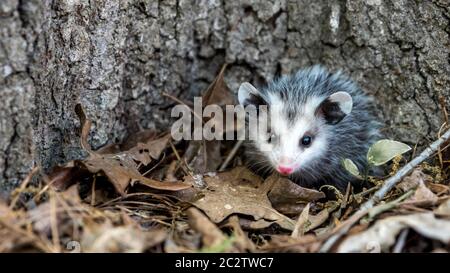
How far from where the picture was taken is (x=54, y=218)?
2.12 metres

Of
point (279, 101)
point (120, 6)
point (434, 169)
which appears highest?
point (120, 6)

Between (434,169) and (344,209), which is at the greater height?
(434,169)

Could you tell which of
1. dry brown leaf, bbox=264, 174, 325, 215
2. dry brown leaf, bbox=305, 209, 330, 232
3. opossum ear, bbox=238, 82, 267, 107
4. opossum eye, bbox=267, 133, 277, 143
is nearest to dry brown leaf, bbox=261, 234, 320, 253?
dry brown leaf, bbox=305, 209, 330, 232

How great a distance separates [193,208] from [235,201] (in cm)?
30

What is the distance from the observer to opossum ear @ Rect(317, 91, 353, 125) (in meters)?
3.03

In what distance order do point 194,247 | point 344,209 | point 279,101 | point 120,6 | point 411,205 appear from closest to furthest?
point 194,247 → point 411,205 → point 344,209 → point 120,6 → point 279,101

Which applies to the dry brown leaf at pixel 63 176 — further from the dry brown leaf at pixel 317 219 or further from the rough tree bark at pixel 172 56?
the dry brown leaf at pixel 317 219

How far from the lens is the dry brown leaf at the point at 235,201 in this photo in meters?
2.52

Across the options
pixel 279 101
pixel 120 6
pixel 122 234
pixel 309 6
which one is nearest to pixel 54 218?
pixel 122 234

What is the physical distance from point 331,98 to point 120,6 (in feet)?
3.98

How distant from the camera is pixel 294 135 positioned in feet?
10.3

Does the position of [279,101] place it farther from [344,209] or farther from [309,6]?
[344,209]

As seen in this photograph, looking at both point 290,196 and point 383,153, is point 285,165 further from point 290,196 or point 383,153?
point 383,153

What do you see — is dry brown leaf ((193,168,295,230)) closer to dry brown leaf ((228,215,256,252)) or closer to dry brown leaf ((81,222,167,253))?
dry brown leaf ((228,215,256,252))
